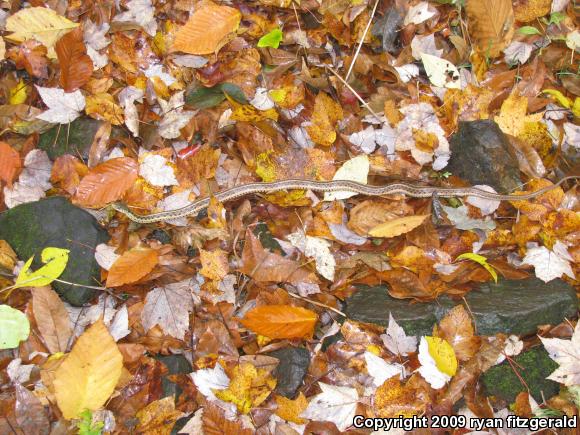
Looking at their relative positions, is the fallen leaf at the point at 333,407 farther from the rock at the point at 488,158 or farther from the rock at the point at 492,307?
the rock at the point at 488,158

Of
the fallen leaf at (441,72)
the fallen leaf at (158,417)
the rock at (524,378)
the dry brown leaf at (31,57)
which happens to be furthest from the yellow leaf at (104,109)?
the rock at (524,378)

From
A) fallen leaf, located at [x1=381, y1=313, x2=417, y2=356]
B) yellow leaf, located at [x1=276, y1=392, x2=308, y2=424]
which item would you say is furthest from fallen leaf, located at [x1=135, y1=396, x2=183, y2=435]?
fallen leaf, located at [x1=381, y1=313, x2=417, y2=356]

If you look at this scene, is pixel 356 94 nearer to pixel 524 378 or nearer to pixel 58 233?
pixel 524 378

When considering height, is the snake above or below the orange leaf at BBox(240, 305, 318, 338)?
above

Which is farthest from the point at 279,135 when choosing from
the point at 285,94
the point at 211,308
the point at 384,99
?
the point at 211,308

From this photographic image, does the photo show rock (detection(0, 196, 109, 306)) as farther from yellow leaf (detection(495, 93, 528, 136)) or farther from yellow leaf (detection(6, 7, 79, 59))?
yellow leaf (detection(495, 93, 528, 136))

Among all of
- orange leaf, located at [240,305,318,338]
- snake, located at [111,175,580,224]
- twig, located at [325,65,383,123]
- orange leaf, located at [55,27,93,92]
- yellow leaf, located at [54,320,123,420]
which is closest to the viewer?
yellow leaf, located at [54,320,123,420]

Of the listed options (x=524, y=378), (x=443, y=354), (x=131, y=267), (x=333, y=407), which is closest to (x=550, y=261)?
(x=524, y=378)
